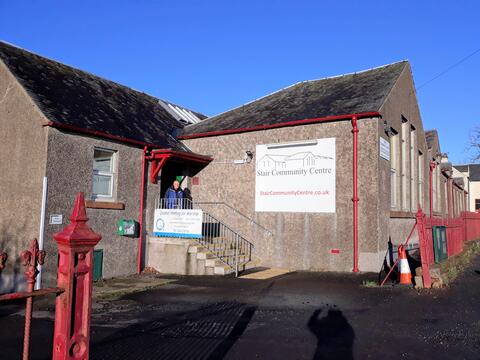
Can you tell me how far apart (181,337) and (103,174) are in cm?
708

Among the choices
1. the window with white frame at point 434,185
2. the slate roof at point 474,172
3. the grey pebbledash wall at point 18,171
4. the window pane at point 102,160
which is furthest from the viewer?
the slate roof at point 474,172

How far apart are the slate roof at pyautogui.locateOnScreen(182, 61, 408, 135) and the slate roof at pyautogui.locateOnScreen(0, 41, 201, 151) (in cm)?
174

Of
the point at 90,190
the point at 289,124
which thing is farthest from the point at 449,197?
the point at 90,190

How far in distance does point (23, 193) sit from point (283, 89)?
11.3 meters

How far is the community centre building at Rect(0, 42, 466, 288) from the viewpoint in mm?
10992

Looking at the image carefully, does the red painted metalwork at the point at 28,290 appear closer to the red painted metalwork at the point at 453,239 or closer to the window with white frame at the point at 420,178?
the red painted metalwork at the point at 453,239

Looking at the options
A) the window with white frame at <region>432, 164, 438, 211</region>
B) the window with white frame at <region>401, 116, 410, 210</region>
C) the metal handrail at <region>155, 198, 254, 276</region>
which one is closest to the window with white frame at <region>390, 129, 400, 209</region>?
the window with white frame at <region>401, 116, 410, 210</region>

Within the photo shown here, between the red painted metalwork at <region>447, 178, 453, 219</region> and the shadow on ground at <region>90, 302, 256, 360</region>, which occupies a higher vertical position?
the red painted metalwork at <region>447, 178, 453, 219</region>

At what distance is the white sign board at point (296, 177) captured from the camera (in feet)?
43.2

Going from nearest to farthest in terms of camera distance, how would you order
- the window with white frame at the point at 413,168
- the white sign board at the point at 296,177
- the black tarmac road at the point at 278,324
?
the black tarmac road at the point at 278,324, the white sign board at the point at 296,177, the window with white frame at the point at 413,168

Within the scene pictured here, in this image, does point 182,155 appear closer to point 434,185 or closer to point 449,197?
point 434,185

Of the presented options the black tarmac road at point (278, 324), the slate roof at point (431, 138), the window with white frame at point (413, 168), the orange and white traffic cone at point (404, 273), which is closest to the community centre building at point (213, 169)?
the window with white frame at point (413, 168)

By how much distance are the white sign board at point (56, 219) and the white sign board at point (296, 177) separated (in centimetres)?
612

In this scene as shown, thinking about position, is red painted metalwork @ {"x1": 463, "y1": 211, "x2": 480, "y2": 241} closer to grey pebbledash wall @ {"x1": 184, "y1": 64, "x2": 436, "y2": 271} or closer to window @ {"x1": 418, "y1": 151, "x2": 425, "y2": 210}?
window @ {"x1": 418, "y1": 151, "x2": 425, "y2": 210}
